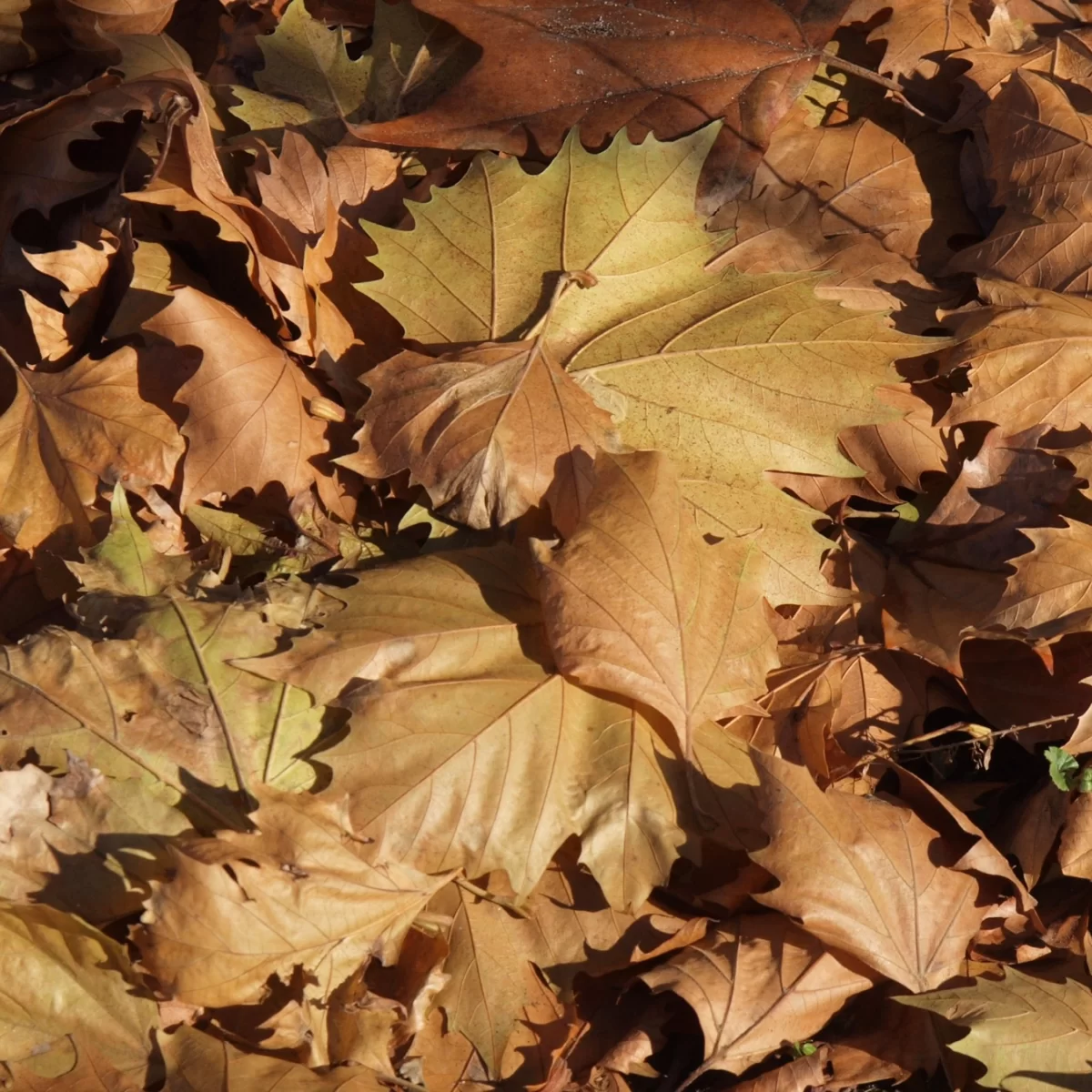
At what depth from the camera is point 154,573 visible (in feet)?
5.62

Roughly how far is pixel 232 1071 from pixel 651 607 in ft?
2.76

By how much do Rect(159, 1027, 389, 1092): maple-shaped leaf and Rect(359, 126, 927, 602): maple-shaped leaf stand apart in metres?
0.95

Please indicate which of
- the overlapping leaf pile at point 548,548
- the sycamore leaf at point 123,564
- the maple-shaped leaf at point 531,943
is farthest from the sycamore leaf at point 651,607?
the sycamore leaf at point 123,564

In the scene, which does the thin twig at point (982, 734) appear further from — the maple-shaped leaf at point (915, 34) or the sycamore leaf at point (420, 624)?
the maple-shaped leaf at point (915, 34)

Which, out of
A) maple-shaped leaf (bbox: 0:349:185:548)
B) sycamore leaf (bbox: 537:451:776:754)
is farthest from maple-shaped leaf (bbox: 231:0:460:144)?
sycamore leaf (bbox: 537:451:776:754)

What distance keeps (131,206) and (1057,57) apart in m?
1.80

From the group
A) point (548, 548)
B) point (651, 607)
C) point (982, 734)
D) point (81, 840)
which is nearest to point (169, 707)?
point (81, 840)

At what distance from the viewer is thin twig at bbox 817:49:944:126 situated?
2043mm

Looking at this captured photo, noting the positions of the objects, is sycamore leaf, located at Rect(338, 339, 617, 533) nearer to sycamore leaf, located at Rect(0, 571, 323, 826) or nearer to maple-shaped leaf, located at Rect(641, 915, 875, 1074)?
sycamore leaf, located at Rect(0, 571, 323, 826)

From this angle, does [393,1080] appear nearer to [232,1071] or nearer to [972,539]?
[232,1071]

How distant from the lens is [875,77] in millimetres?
2082

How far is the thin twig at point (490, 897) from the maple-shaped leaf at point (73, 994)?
0.45m

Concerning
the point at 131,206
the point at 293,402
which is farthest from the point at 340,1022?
the point at 131,206

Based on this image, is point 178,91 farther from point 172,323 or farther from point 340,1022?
point 340,1022
